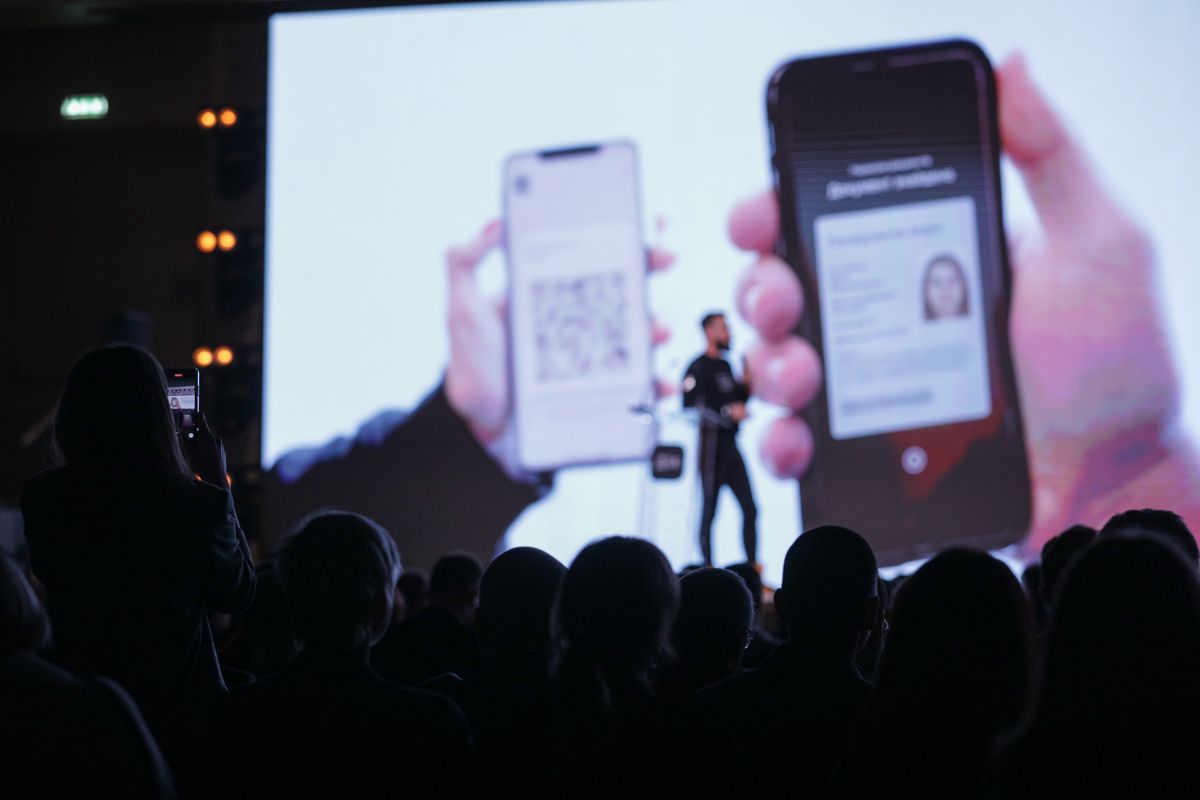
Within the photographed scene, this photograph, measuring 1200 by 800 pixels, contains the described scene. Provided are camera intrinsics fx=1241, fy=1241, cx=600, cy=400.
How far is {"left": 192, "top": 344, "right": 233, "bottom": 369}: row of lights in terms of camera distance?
25.1 ft

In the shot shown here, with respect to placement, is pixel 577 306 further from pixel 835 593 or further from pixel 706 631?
pixel 835 593

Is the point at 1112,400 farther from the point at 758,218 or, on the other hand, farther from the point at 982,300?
the point at 758,218

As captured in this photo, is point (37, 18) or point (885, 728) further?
point (37, 18)

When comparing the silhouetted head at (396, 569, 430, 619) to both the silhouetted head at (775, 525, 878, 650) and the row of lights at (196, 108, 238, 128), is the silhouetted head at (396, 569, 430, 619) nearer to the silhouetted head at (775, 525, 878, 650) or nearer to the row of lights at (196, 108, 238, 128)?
the silhouetted head at (775, 525, 878, 650)

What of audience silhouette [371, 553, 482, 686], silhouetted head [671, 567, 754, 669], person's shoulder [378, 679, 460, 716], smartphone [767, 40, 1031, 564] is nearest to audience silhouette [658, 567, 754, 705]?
silhouetted head [671, 567, 754, 669]

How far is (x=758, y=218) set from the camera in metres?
6.73

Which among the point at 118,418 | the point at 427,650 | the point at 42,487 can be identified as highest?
the point at 118,418

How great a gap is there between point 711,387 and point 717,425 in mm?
A: 214

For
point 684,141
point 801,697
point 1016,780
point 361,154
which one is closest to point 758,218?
point 684,141

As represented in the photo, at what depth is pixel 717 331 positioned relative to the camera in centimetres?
618

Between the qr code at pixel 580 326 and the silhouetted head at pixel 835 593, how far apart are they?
4732 millimetres

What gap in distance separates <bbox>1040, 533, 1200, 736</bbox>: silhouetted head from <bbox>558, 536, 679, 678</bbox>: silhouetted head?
0.45m

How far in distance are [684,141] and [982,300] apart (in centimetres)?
184

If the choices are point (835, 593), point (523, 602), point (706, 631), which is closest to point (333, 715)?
point (523, 602)
